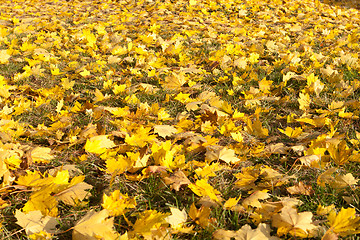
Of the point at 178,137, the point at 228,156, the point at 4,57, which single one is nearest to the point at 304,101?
the point at 228,156

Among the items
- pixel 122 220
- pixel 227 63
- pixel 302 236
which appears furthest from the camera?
pixel 227 63

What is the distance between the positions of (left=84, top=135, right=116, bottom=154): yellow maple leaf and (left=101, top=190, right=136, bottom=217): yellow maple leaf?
0.39 metres

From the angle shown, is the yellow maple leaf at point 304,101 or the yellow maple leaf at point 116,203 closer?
the yellow maple leaf at point 116,203

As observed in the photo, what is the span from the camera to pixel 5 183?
1282mm

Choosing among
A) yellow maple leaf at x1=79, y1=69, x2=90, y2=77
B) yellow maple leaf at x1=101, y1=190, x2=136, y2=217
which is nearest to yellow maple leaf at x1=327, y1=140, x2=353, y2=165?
yellow maple leaf at x1=101, y1=190, x2=136, y2=217

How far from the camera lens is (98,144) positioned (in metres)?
1.57

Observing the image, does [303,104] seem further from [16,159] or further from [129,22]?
[129,22]

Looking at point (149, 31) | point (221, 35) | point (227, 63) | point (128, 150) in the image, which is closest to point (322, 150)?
point (128, 150)

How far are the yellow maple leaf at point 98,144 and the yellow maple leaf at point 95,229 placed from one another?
0.51m

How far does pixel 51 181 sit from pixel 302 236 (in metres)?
1.11

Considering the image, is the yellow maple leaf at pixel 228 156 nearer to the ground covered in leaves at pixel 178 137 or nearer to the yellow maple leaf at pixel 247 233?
the ground covered in leaves at pixel 178 137

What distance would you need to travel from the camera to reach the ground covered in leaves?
1160 mm

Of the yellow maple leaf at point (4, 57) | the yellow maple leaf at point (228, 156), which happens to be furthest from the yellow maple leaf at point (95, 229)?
the yellow maple leaf at point (4, 57)

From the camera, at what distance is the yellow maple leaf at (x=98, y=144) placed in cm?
154
